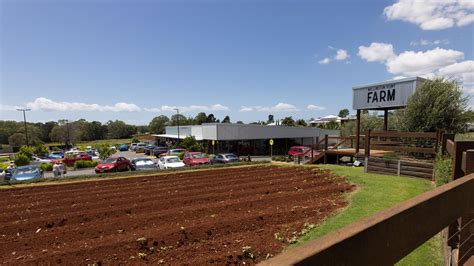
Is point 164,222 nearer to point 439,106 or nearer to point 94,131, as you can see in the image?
point 439,106

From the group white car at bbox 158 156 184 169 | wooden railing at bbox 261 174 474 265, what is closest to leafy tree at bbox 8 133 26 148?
white car at bbox 158 156 184 169

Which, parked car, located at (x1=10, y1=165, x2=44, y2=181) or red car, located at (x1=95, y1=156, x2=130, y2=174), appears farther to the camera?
red car, located at (x1=95, y1=156, x2=130, y2=174)

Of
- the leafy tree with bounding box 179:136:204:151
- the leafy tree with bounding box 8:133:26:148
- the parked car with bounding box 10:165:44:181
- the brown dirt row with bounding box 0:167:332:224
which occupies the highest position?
the brown dirt row with bounding box 0:167:332:224

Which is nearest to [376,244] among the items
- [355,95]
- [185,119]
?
[355,95]

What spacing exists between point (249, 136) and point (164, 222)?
125 ft

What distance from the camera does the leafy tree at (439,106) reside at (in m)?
16.8

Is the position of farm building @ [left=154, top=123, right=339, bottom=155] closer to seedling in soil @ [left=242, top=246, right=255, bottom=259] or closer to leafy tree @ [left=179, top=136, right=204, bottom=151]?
leafy tree @ [left=179, top=136, right=204, bottom=151]

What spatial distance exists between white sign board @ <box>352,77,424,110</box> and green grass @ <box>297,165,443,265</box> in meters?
8.50

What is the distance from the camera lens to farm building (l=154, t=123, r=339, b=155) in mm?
43062

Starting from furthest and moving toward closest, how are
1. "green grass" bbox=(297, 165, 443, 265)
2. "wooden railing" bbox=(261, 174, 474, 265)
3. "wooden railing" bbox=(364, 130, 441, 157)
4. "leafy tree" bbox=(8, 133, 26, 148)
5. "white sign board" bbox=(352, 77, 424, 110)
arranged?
1. "leafy tree" bbox=(8, 133, 26, 148)
2. "white sign board" bbox=(352, 77, 424, 110)
3. "wooden railing" bbox=(364, 130, 441, 157)
4. "green grass" bbox=(297, 165, 443, 265)
5. "wooden railing" bbox=(261, 174, 474, 265)

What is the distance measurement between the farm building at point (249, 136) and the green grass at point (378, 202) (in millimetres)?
30300

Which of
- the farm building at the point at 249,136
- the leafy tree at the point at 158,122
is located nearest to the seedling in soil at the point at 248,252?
the farm building at the point at 249,136

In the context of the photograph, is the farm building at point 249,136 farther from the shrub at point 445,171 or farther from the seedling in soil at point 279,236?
the seedling in soil at point 279,236

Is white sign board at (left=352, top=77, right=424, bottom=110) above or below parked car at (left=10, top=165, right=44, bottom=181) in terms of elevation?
above
